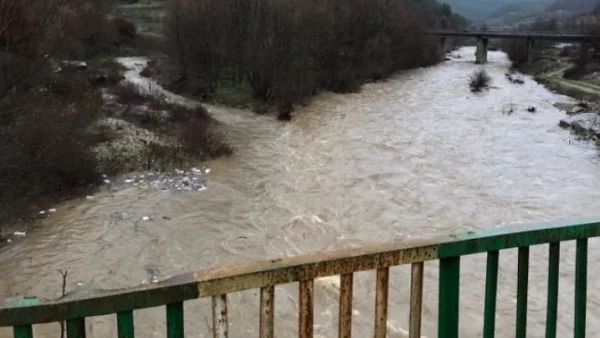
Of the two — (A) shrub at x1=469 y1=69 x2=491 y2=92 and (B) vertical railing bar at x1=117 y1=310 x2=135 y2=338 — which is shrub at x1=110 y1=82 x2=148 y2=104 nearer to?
(A) shrub at x1=469 y1=69 x2=491 y2=92

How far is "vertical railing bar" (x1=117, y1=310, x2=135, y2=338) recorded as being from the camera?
99.0 inches

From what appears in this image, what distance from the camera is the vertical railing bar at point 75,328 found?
2455 millimetres

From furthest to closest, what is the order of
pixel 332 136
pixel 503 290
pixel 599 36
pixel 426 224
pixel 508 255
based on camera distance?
pixel 599 36 < pixel 332 136 < pixel 426 224 < pixel 508 255 < pixel 503 290

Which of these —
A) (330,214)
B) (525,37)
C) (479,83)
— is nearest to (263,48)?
(479,83)

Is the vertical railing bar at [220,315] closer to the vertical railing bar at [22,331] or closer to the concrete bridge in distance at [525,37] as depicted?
the vertical railing bar at [22,331]

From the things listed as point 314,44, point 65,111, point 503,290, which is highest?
point 314,44

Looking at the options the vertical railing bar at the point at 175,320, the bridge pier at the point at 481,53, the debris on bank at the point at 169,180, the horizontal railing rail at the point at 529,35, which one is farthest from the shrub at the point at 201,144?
the bridge pier at the point at 481,53

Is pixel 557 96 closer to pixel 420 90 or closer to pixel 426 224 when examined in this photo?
pixel 420 90

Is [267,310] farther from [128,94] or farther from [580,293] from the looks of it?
[128,94]

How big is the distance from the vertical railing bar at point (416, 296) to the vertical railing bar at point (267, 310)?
0.75 m

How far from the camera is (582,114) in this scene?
2950 cm

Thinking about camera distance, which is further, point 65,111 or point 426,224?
point 65,111

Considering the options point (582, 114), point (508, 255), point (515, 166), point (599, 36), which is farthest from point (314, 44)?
point (599, 36)

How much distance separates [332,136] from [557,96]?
22371mm
